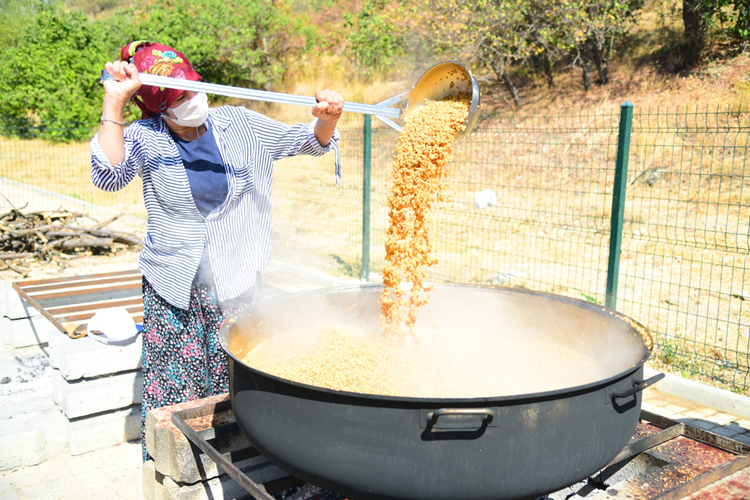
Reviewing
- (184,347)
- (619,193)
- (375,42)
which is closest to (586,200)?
(619,193)

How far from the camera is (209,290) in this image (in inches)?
97.5

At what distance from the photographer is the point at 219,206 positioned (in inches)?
94.4

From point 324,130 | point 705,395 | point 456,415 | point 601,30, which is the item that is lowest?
point 705,395

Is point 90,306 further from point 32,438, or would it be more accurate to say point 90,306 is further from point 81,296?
point 32,438

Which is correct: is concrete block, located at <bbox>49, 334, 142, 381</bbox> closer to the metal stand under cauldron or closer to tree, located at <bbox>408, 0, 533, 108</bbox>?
the metal stand under cauldron

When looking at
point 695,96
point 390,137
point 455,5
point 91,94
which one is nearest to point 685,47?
point 695,96

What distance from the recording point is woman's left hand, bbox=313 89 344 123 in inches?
92.1

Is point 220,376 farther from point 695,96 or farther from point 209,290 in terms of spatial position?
point 695,96

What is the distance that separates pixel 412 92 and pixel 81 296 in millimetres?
2864

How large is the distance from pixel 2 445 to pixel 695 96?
10.2m

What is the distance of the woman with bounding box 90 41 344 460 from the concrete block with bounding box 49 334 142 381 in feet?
2.44

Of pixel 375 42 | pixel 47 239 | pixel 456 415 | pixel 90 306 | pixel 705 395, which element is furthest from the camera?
pixel 375 42

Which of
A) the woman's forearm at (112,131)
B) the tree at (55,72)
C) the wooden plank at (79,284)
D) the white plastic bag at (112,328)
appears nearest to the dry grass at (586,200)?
the woman's forearm at (112,131)

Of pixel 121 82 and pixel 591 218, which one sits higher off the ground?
pixel 121 82
